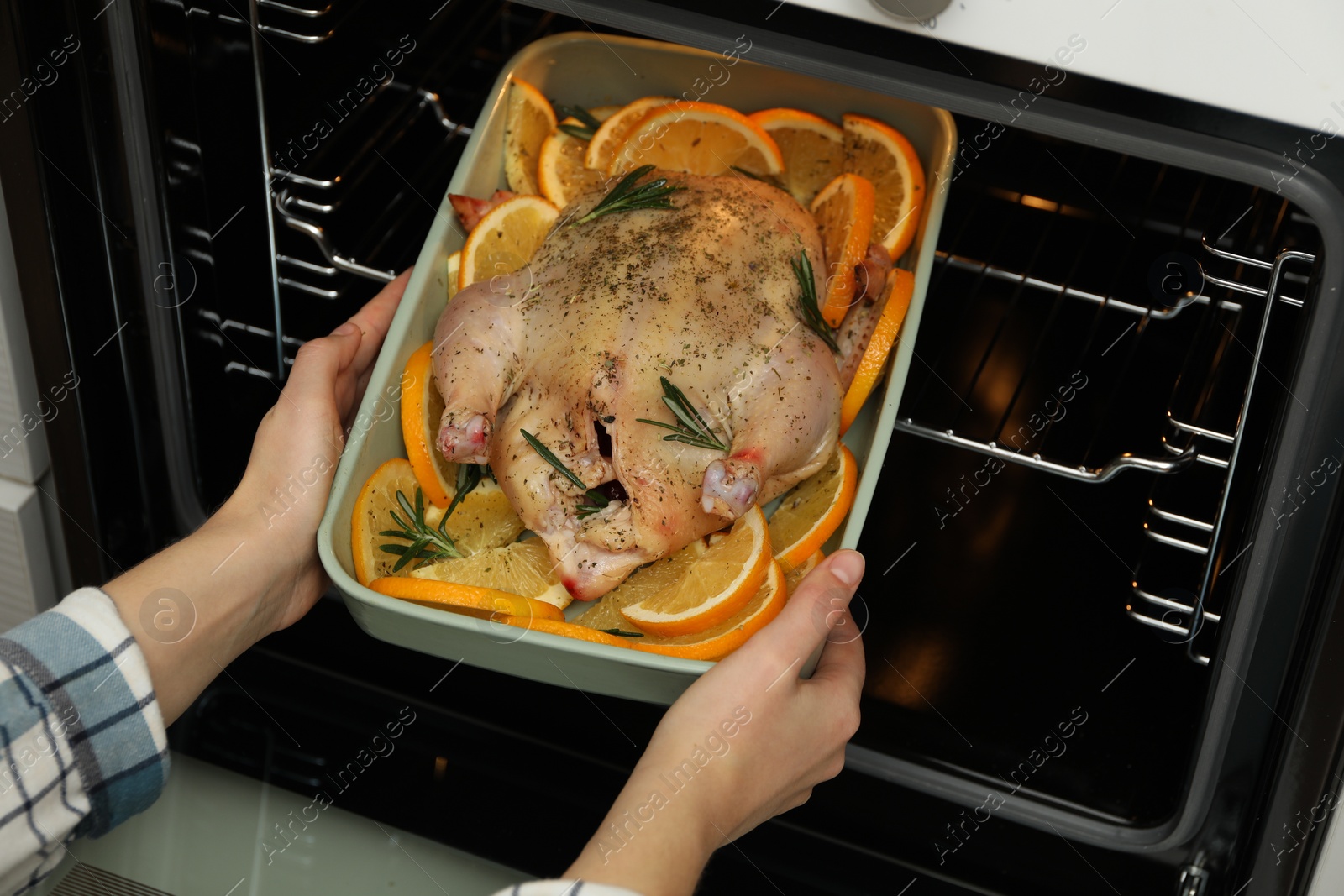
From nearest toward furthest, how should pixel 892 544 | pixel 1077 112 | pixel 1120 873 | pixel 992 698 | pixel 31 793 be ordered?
pixel 1077 112 → pixel 31 793 → pixel 1120 873 → pixel 992 698 → pixel 892 544

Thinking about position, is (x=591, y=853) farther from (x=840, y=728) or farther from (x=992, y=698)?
(x=992, y=698)

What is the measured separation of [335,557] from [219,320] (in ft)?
1.22

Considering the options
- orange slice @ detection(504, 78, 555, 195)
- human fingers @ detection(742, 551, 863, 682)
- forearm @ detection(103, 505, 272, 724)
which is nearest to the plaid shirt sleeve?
forearm @ detection(103, 505, 272, 724)

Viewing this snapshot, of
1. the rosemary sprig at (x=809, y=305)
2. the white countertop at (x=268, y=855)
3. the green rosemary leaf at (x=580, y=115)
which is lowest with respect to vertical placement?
the white countertop at (x=268, y=855)

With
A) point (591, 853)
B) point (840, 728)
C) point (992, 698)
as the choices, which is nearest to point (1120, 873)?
point (992, 698)

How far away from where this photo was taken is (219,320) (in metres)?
1.28

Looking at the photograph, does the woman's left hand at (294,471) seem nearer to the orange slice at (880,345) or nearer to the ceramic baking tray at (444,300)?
the ceramic baking tray at (444,300)

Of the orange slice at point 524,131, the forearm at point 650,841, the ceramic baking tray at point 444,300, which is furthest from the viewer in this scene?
the orange slice at point 524,131

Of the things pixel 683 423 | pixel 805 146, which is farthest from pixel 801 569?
pixel 805 146

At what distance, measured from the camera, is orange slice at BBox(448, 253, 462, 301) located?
1.26 m

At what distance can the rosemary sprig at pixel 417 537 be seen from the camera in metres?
1.13

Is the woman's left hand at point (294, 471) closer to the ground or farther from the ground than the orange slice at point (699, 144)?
closer to the ground

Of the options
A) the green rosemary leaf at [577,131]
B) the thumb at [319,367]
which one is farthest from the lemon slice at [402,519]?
the green rosemary leaf at [577,131]

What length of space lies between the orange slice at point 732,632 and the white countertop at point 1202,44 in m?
0.52
